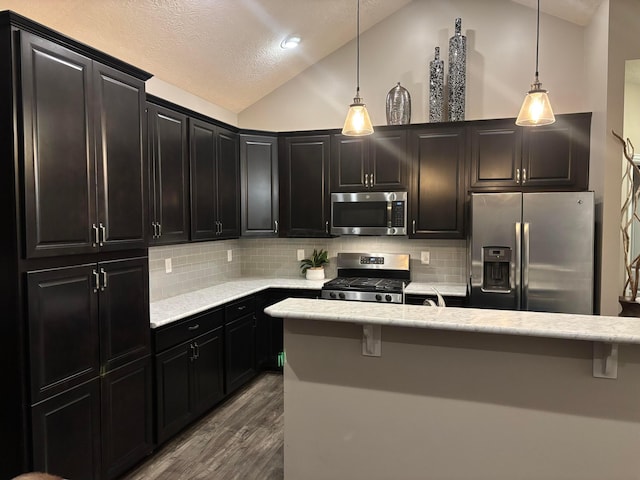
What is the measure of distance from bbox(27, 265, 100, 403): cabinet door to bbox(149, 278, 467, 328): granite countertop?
524 mm

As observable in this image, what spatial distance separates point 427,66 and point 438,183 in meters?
1.25

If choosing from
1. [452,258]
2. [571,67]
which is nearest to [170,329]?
[452,258]

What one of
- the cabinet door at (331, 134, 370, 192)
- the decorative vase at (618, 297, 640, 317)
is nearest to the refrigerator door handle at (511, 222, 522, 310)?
the decorative vase at (618, 297, 640, 317)

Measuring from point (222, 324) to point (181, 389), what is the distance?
0.64 m

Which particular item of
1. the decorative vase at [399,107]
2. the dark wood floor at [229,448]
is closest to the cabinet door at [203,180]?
the dark wood floor at [229,448]

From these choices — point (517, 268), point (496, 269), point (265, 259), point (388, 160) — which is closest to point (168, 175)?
point (265, 259)

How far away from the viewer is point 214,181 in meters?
3.82

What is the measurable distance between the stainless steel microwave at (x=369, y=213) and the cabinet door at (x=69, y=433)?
8.60ft

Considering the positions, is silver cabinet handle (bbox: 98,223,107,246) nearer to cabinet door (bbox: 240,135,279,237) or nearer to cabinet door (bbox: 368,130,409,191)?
cabinet door (bbox: 240,135,279,237)

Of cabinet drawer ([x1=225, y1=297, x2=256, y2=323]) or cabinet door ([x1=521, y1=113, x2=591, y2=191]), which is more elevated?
cabinet door ([x1=521, y1=113, x2=591, y2=191])

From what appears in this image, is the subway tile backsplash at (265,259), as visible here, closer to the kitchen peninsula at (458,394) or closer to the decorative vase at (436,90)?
the decorative vase at (436,90)

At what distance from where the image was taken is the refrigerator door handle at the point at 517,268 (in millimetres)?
3404

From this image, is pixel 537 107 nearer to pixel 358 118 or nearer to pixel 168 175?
pixel 358 118

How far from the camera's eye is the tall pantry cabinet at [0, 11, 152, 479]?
186 centimetres
